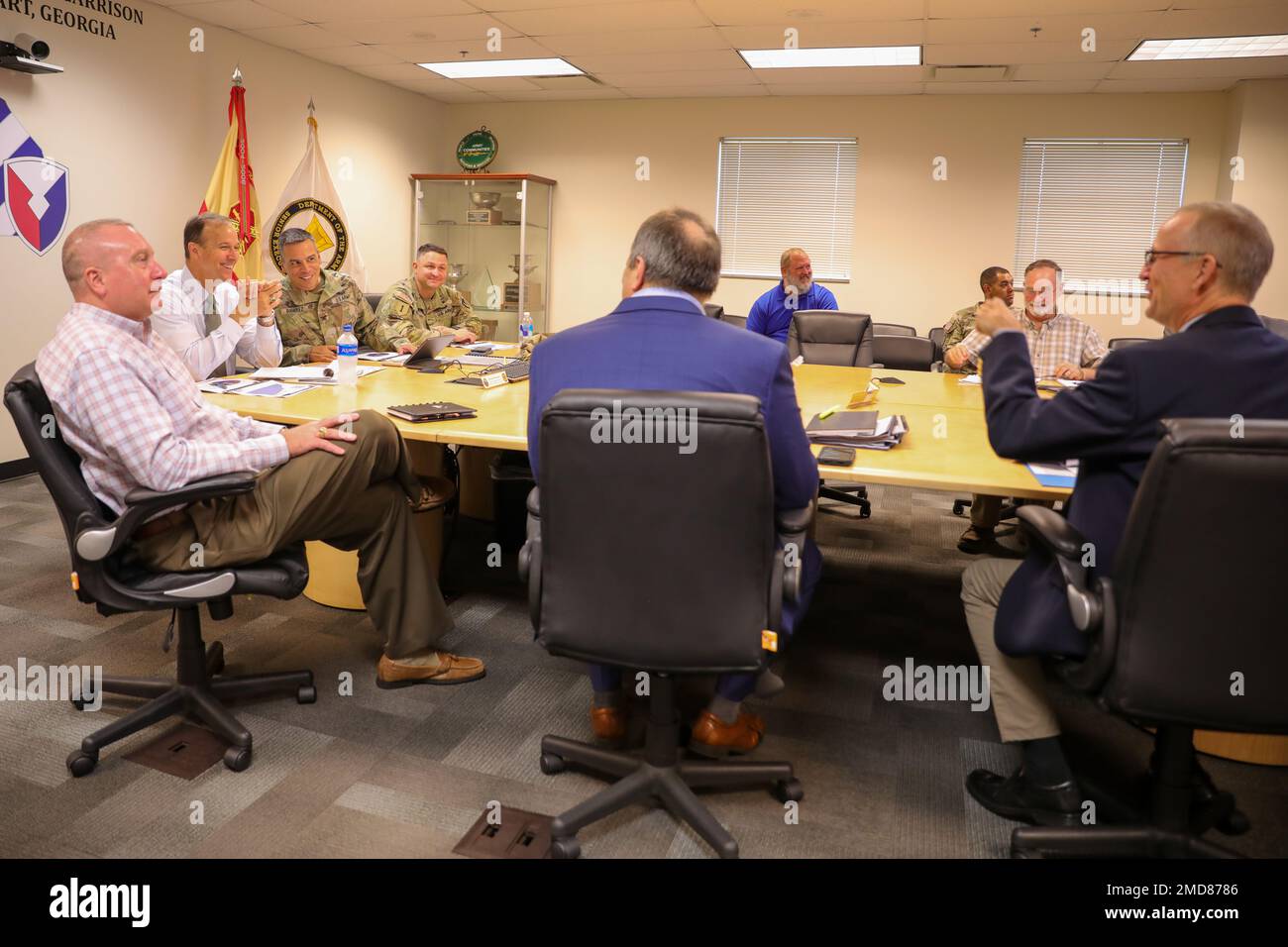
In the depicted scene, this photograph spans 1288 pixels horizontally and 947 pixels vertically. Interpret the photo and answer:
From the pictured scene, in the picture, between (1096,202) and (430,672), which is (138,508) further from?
(1096,202)

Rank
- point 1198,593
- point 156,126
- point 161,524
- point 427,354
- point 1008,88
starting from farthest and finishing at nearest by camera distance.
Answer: point 1008,88
point 156,126
point 427,354
point 161,524
point 1198,593

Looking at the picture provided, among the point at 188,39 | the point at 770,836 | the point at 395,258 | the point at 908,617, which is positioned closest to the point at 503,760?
the point at 770,836

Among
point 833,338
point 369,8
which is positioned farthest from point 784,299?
point 369,8

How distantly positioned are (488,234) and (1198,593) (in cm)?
687

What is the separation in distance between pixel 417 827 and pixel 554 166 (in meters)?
6.76

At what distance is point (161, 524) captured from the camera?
6.67ft

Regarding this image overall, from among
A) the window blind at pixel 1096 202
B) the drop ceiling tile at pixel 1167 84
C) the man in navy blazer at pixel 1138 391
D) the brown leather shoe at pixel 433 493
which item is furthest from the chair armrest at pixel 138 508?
the window blind at pixel 1096 202

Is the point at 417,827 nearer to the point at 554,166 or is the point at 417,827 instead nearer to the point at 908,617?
the point at 908,617

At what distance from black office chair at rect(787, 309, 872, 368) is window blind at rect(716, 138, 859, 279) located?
258cm

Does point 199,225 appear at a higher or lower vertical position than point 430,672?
higher

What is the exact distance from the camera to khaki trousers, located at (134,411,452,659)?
2.01 metres

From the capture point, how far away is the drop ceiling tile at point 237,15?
4.96 metres

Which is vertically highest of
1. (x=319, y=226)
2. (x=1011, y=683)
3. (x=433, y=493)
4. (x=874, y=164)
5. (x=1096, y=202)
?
(x=874, y=164)

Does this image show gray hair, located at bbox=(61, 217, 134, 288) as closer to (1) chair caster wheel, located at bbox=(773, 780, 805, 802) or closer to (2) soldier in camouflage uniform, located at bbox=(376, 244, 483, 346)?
(1) chair caster wheel, located at bbox=(773, 780, 805, 802)
